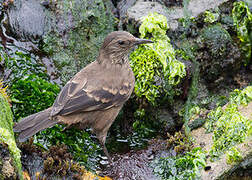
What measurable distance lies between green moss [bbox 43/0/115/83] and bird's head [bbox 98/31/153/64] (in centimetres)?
140

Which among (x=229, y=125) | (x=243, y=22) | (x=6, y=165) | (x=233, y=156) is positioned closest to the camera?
(x=6, y=165)

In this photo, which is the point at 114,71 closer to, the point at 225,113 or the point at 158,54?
the point at 158,54

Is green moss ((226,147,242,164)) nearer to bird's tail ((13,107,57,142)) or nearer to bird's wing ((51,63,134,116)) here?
bird's wing ((51,63,134,116))

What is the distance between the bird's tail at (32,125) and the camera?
5.61 m

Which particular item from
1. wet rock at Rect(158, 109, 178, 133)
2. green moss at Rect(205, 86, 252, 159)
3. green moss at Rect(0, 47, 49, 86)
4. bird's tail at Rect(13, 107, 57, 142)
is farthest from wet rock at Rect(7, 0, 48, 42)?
green moss at Rect(205, 86, 252, 159)

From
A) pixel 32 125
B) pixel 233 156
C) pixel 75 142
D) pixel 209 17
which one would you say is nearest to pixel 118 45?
pixel 75 142

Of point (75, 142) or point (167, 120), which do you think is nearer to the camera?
point (75, 142)

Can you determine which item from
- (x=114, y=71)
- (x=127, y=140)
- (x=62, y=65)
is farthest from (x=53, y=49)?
(x=127, y=140)

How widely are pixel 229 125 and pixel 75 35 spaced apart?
3970 millimetres

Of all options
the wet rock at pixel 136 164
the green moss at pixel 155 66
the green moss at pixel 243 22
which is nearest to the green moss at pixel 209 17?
the green moss at pixel 243 22

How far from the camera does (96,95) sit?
245 inches

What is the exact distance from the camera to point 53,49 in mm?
8039

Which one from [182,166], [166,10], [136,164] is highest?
[166,10]

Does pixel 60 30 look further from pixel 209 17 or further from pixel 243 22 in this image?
pixel 243 22
